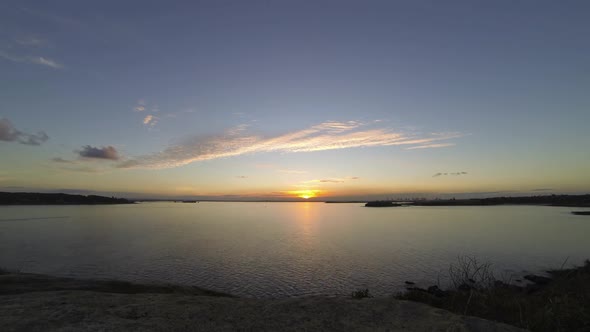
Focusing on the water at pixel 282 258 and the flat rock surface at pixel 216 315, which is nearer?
the flat rock surface at pixel 216 315

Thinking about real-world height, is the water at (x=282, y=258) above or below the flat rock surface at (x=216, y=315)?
below

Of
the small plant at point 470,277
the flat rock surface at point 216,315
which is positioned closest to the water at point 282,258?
the small plant at point 470,277

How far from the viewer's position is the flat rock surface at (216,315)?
10273 millimetres

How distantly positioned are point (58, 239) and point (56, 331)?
54.5m

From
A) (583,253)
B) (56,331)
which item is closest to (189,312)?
(56,331)

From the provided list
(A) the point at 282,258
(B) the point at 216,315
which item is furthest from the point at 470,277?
(B) the point at 216,315

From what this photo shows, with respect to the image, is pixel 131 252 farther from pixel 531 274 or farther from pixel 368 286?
pixel 531 274

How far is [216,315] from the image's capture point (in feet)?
39.1

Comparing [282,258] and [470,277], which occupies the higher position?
[282,258]

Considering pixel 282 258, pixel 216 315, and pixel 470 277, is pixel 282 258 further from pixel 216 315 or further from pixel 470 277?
pixel 216 315

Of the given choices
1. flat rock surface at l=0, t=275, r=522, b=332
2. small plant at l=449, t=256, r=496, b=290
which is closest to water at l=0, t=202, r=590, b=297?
small plant at l=449, t=256, r=496, b=290

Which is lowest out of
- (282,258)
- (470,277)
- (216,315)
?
(470,277)

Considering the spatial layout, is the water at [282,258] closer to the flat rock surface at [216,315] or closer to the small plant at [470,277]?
the small plant at [470,277]

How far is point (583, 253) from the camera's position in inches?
1634
